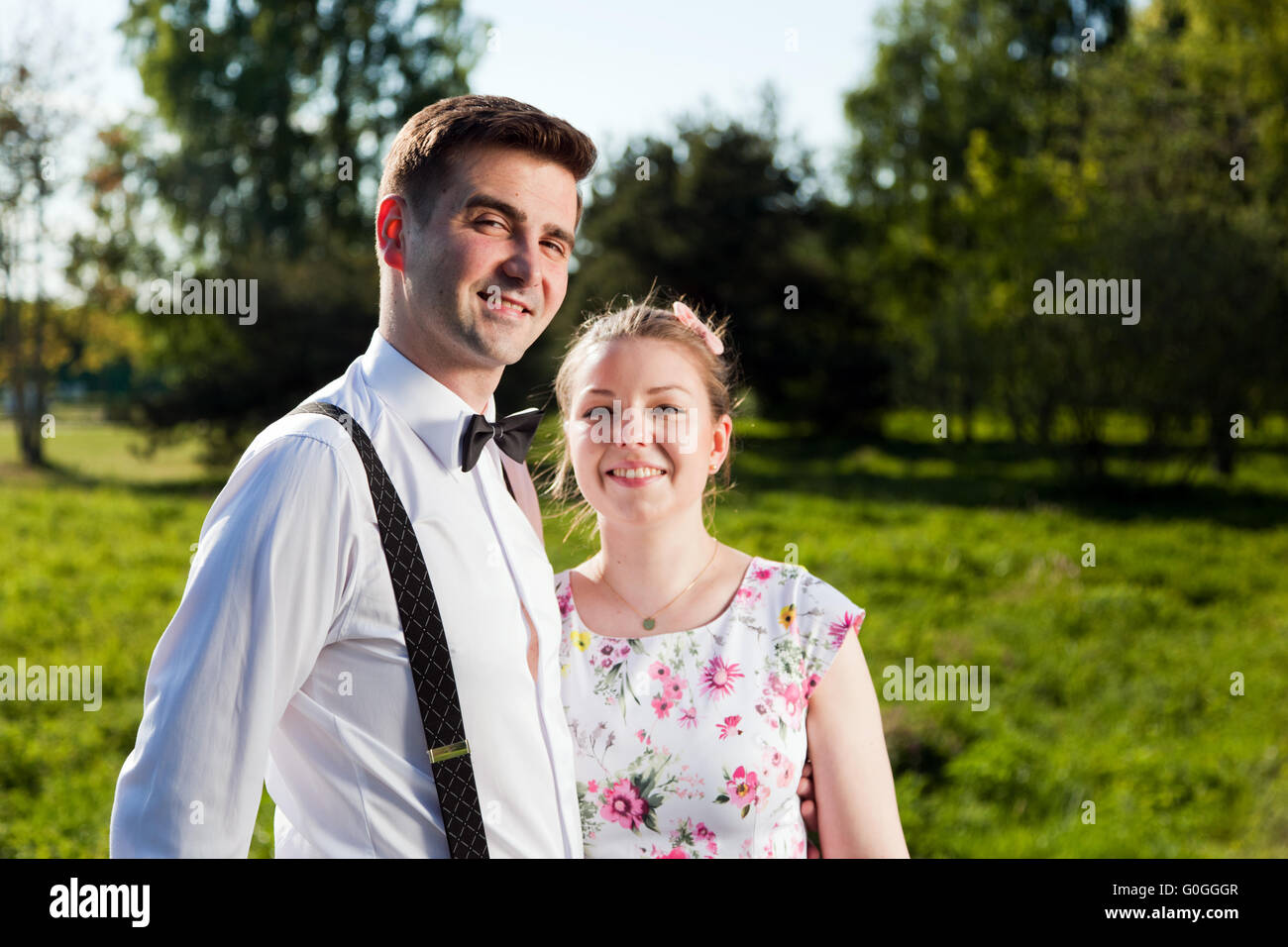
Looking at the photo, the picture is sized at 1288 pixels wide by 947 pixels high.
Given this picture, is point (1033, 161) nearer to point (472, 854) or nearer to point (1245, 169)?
point (1245, 169)

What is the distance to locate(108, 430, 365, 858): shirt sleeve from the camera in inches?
61.7

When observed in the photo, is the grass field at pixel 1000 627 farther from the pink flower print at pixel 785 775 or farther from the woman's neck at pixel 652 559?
the pink flower print at pixel 785 775

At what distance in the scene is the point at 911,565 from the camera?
9.62 metres

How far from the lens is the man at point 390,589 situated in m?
1.58

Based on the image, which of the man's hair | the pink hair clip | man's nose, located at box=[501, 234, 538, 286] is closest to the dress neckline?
the pink hair clip

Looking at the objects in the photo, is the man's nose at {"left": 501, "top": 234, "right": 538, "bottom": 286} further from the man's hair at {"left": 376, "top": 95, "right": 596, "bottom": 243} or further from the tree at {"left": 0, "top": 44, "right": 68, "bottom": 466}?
the tree at {"left": 0, "top": 44, "right": 68, "bottom": 466}

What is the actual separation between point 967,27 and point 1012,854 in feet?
73.0

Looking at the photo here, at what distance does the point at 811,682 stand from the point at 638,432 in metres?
0.63

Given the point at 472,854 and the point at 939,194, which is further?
the point at 939,194

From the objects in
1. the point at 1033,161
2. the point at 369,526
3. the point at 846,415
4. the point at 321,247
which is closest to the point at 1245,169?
the point at 1033,161

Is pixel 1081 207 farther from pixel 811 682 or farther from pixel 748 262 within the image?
pixel 811 682

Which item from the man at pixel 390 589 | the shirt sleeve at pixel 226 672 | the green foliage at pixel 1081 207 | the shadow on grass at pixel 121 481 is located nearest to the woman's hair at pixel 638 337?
the man at pixel 390 589

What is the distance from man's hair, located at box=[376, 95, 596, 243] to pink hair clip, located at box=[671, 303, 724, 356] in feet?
1.95
